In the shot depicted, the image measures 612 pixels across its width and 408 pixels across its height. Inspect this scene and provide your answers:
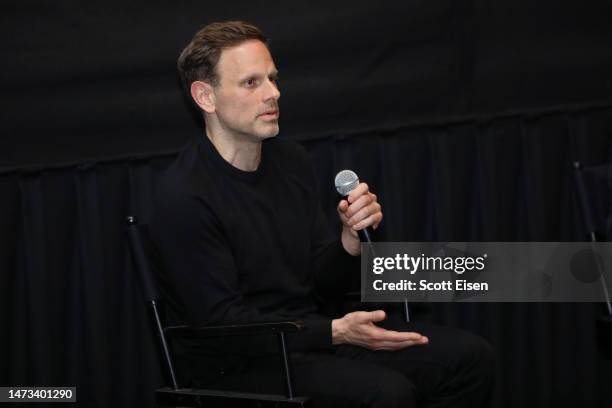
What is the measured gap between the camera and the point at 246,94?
2475 millimetres

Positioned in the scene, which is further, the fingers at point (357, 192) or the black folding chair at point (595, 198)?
the black folding chair at point (595, 198)

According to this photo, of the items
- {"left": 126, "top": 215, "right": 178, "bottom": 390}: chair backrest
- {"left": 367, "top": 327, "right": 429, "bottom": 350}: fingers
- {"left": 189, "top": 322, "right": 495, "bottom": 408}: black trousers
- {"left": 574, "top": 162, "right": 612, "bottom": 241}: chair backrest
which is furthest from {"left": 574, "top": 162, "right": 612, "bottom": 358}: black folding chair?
{"left": 126, "top": 215, "right": 178, "bottom": 390}: chair backrest

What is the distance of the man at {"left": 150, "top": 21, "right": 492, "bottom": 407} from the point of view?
7.21ft

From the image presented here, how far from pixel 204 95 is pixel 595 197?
1.35 metres

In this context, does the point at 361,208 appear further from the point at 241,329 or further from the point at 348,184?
the point at 241,329

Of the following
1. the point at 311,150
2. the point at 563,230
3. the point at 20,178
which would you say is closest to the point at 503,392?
the point at 563,230

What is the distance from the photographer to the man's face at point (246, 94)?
2471 millimetres

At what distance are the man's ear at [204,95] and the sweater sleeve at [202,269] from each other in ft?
1.08

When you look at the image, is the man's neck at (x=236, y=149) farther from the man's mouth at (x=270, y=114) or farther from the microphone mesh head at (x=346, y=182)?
the microphone mesh head at (x=346, y=182)

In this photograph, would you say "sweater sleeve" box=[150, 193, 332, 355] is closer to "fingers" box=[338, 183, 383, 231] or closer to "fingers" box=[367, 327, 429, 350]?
"fingers" box=[367, 327, 429, 350]

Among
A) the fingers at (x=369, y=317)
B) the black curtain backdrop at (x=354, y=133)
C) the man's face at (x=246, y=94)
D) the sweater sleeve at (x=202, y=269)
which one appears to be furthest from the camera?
the black curtain backdrop at (x=354, y=133)

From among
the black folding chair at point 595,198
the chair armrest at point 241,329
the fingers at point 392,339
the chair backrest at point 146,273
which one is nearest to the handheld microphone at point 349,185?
the fingers at point 392,339

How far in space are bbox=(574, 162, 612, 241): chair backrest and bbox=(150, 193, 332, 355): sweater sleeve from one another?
3.59 feet

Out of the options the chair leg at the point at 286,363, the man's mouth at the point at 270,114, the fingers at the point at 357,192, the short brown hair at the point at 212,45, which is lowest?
the chair leg at the point at 286,363
